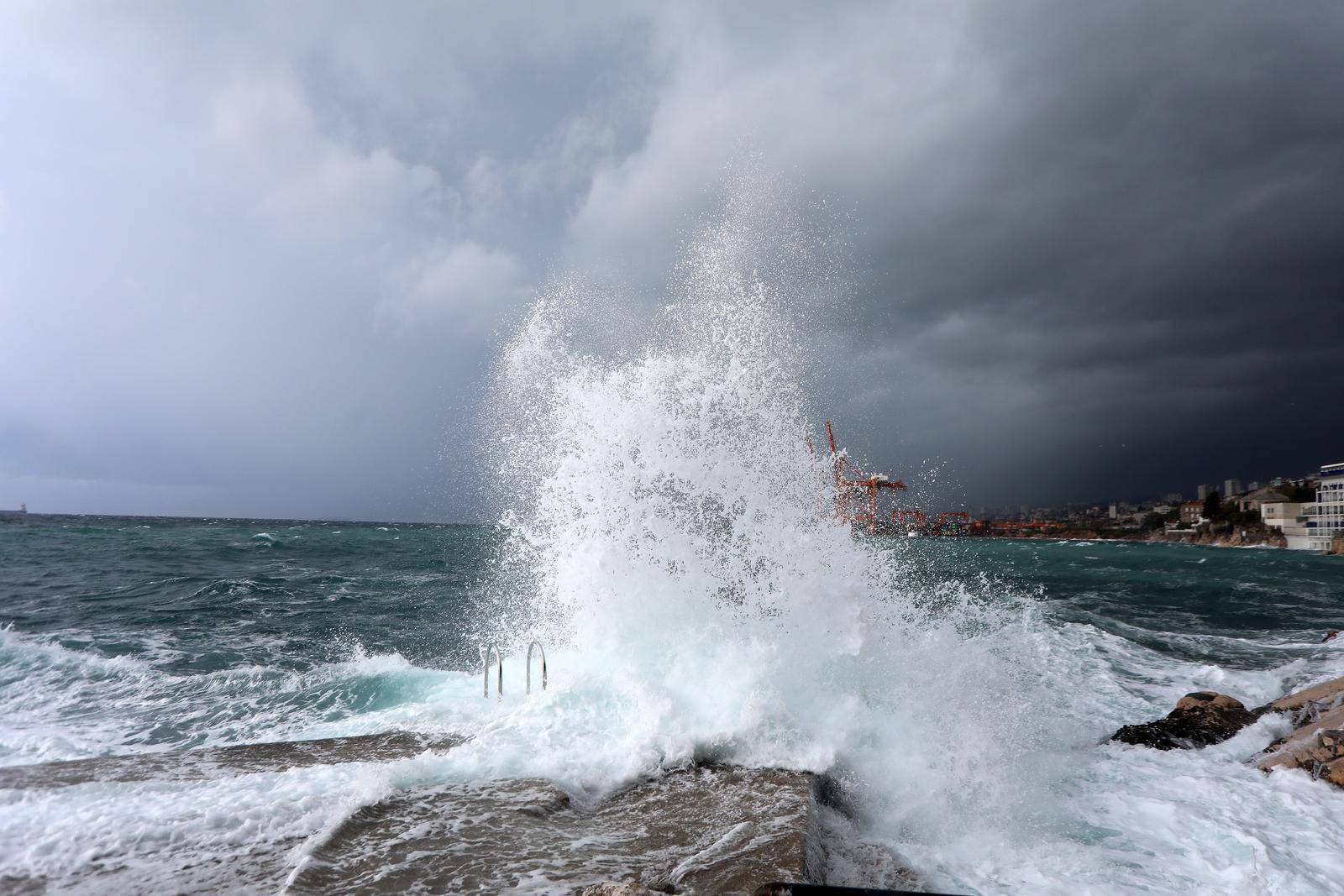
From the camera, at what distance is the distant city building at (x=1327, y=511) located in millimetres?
69375

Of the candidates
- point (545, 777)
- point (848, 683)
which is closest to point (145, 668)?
point (545, 777)

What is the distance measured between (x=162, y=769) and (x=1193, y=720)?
11656 mm

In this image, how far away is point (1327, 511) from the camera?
71312 millimetres

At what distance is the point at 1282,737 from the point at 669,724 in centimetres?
734

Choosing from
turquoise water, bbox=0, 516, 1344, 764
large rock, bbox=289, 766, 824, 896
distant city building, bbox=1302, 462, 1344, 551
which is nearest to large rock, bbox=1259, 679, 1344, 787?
turquoise water, bbox=0, 516, 1344, 764

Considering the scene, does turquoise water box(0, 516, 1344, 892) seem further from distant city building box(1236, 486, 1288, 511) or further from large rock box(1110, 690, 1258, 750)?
distant city building box(1236, 486, 1288, 511)

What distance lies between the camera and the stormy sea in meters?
4.42

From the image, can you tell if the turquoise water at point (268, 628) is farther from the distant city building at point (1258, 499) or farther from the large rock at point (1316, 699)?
the distant city building at point (1258, 499)

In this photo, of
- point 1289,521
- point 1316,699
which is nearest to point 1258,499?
point 1289,521

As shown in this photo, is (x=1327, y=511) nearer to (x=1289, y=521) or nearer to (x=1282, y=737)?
(x=1289, y=521)

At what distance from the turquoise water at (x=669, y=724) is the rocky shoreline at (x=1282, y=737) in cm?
29

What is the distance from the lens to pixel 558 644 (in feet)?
29.9

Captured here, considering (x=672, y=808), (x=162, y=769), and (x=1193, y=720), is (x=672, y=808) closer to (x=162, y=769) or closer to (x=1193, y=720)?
(x=162, y=769)

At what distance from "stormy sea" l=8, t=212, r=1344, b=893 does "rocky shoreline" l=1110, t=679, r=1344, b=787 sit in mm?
227
